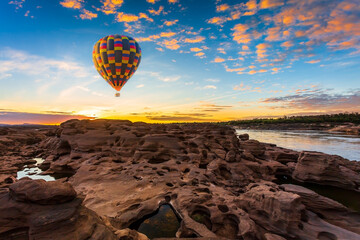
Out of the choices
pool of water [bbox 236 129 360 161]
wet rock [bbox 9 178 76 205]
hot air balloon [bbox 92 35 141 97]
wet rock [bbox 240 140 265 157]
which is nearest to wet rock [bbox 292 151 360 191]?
wet rock [bbox 240 140 265 157]

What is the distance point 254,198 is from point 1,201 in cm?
820

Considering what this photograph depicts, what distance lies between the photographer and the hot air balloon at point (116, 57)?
74.3 feet

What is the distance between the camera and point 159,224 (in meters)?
7.48

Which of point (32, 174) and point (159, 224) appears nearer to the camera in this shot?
point (159, 224)

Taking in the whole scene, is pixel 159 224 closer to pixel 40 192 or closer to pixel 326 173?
pixel 40 192

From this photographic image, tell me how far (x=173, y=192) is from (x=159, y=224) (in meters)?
1.84

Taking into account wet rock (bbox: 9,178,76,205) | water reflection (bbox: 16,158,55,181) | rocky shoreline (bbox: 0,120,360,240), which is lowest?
water reflection (bbox: 16,158,55,181)

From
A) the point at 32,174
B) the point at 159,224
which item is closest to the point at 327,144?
the point at 159,224

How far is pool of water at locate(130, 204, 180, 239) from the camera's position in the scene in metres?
7.00

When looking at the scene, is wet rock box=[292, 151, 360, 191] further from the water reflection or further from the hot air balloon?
the hot air balloon

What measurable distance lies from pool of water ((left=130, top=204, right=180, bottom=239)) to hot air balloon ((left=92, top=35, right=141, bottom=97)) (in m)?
20.4

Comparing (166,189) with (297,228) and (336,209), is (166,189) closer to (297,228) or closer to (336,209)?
(297,228)

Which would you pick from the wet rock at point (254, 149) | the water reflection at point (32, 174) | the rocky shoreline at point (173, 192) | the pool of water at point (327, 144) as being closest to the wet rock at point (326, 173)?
the rocky shoreline at point (173, 192)

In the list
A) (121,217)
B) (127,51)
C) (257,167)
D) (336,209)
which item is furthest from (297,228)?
(127,51)
